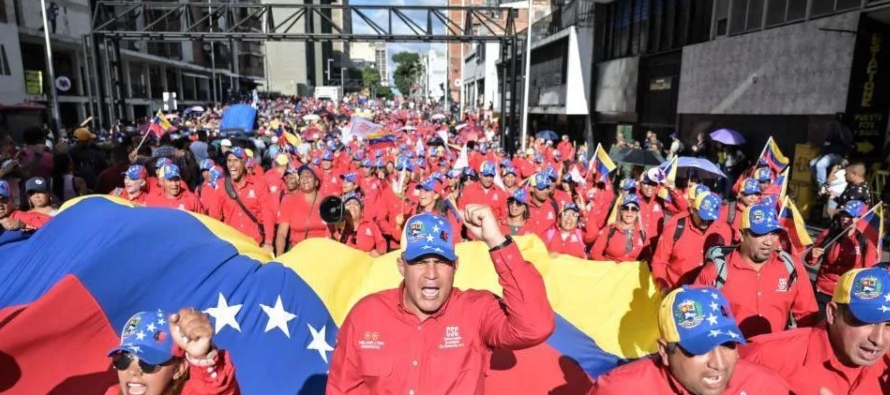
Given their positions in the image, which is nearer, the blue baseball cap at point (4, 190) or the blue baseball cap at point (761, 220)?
the blue baseball cap at point (761, 220)

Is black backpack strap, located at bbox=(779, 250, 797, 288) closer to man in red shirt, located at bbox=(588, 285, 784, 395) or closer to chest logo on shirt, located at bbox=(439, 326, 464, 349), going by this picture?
man in red shirt, located at bbox=(588, 285, 784, 395)

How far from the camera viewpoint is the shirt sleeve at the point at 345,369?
248 centimetres

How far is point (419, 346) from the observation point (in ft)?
7.95

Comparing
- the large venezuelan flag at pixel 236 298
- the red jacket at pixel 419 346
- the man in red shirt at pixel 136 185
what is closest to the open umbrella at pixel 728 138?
the large venezuelan flag at pixel 236 298

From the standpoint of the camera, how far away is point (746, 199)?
6043 millimetres

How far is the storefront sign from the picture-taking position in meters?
25.4

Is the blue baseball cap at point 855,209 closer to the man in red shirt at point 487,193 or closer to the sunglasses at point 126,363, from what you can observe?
the man in red shirt at point 487,193

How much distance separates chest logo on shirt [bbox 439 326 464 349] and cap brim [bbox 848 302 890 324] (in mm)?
1819

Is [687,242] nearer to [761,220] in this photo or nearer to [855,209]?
[761,220]

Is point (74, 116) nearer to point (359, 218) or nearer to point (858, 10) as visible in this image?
point (359, 218)

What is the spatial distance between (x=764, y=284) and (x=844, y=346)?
1073mm

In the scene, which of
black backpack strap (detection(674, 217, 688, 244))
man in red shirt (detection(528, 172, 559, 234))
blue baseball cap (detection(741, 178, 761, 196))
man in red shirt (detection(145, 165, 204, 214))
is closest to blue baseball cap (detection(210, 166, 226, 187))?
man in red shirt (detection(145, 165, 204, 214))

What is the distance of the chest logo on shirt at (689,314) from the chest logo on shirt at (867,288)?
3.12 ft

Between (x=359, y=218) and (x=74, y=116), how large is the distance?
33.7 m
